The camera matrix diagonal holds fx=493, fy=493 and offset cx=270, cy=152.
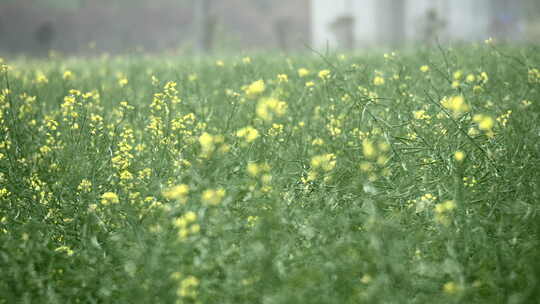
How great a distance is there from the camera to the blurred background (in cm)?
1523

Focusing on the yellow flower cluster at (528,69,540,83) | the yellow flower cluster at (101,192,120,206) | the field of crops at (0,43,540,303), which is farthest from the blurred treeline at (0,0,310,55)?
the yellow flower cluster at (101,192,120,206)

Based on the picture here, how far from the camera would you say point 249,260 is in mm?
1630

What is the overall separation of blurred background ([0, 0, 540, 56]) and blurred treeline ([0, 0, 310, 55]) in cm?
5

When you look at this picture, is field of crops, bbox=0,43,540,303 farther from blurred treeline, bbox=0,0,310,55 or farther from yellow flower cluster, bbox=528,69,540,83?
blurred treeline, bbox=0,0,310,55

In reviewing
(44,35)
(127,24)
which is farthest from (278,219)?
(127,24)

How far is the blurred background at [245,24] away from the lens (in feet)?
50.0

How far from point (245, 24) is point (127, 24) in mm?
7278

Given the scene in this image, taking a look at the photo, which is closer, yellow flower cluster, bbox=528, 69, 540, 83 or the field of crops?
the field of crops

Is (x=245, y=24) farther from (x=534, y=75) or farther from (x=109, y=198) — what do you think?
(x=109, y=198)

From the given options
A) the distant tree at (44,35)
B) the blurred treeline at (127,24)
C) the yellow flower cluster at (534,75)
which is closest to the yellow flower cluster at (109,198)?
the yellow flower cluster at (534,75)

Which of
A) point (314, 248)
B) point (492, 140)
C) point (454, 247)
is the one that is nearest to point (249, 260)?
point (314, 248)

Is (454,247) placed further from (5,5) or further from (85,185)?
(5,5)

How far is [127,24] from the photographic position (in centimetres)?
2759

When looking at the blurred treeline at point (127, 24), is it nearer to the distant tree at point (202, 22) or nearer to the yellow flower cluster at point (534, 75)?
the distant tree at point (202, 22)
